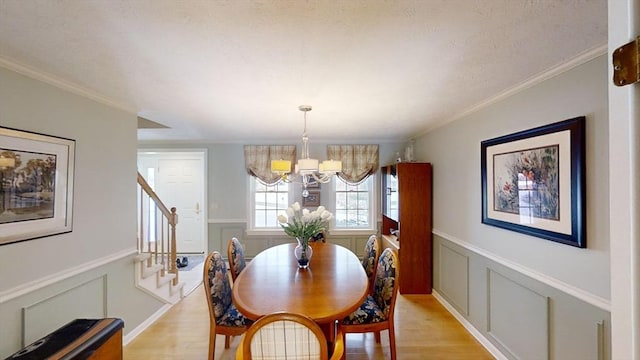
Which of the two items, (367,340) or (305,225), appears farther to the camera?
(367,340)

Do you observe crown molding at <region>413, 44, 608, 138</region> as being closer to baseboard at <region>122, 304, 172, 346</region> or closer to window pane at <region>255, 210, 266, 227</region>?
window pane at <region>255, 210, 266, 227</region>

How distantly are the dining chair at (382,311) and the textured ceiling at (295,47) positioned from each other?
145 cm

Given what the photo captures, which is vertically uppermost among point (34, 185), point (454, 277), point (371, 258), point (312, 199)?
point (34, 185)

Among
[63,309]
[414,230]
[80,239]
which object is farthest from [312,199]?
[63,309]

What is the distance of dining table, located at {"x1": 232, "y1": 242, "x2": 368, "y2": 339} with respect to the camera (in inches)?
65.5

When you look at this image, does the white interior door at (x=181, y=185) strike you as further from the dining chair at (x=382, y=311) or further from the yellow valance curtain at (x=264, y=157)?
the dining chair at (x=382, y=311)

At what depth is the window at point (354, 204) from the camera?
16.4 ft

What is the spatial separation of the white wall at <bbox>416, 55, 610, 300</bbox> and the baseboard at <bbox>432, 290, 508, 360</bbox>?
822mm

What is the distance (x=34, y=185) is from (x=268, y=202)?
3.28 meters

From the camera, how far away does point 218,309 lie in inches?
84.1

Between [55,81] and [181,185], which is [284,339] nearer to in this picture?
[55,81]

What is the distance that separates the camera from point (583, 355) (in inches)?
65.2

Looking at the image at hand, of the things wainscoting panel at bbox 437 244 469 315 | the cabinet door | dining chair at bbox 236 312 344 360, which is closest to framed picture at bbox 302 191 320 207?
the cabinet door

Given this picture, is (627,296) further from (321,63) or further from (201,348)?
(201,348)
